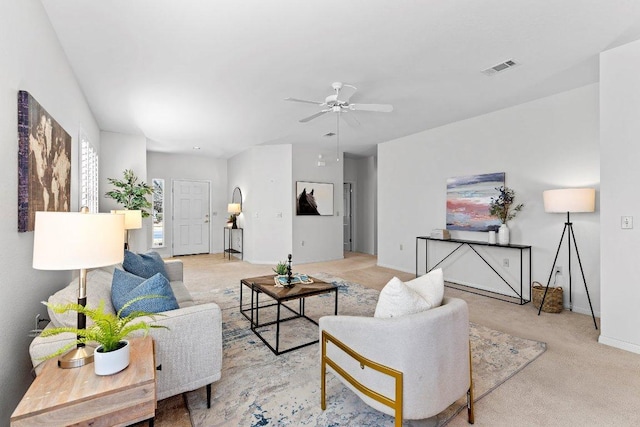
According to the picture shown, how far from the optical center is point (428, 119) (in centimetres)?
463

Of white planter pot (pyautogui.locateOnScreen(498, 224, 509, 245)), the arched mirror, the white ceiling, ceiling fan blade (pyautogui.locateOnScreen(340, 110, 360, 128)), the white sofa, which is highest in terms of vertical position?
the white ceiling

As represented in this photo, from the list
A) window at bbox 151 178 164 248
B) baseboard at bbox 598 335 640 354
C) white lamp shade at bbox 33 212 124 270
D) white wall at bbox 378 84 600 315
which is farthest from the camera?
window at bbox 151 178 164 248

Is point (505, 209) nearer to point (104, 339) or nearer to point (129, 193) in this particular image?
point (104, 339)

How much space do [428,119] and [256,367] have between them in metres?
4.18

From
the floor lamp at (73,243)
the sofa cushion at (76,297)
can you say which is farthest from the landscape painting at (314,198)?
the floor lamp at (73,243)

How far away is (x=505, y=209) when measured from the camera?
411 centimetres

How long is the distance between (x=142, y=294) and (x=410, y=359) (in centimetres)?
157

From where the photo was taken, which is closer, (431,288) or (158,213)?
(431,288)

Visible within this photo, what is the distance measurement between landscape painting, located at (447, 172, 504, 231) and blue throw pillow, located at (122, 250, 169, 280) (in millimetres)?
4240

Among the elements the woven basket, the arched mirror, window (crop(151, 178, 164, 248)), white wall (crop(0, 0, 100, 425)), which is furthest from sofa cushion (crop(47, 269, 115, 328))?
window (crop(151, 178, 164, 248))

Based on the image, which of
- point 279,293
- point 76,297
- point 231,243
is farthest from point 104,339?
point 231,243

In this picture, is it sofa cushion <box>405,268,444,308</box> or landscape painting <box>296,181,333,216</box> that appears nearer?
sofa cushion <box>405,268,444,308</box>

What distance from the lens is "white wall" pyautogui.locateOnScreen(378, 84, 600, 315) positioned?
11.3ft

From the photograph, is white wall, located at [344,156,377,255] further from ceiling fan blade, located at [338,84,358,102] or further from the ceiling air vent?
the ceiling air vent
